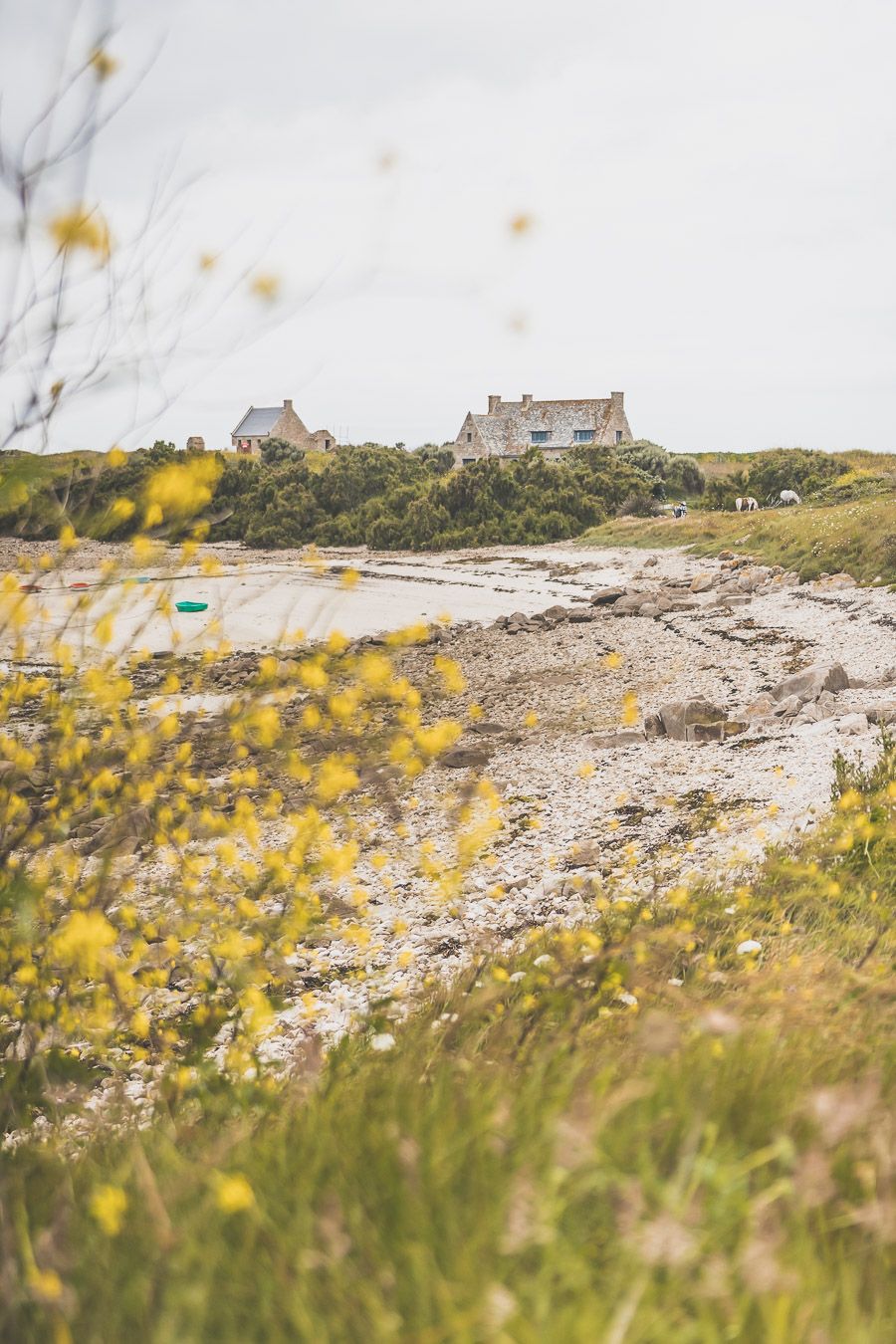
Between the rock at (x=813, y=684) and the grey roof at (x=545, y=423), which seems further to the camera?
the grey roof at (x=545, y=423)

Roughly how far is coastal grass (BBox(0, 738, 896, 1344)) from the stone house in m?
65.1

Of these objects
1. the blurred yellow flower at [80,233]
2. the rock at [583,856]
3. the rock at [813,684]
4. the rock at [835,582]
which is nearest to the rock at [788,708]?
the rock at [813,684]

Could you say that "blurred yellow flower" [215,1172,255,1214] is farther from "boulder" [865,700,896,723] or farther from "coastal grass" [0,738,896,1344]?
"boulder" [865,700,896,723]

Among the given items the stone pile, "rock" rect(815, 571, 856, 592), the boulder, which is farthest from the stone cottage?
the boulder

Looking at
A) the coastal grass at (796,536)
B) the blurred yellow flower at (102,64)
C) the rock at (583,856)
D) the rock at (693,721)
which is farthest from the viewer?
the coastal grass at (796,536)

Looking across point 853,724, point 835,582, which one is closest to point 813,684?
point 853,724

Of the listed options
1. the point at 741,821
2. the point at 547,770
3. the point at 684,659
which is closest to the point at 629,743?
the point at 547,770

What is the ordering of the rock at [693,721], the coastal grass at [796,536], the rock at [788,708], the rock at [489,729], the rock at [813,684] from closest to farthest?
the rock at [693,721] < the rock at [788,708] < the rock at [813,684] < the rock at [489,729] < the coastal grass at [796,536]

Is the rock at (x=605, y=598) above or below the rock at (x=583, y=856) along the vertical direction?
above

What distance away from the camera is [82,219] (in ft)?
8.63

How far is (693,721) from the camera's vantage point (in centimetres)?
1094

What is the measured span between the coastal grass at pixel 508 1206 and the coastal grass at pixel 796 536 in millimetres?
20366

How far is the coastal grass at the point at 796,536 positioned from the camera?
22.4 m

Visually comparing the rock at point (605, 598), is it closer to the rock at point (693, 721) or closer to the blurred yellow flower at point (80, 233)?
the rock at point (693, 721)
